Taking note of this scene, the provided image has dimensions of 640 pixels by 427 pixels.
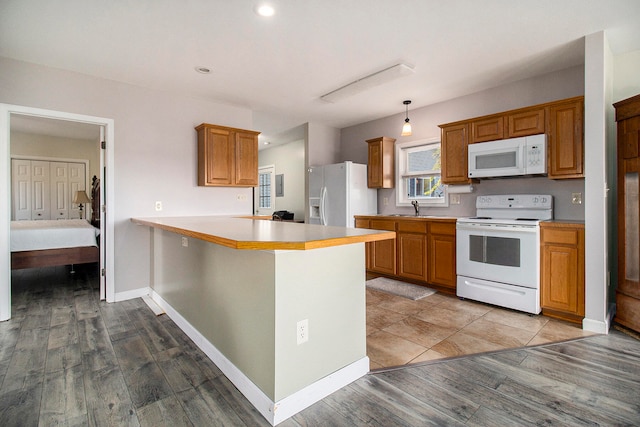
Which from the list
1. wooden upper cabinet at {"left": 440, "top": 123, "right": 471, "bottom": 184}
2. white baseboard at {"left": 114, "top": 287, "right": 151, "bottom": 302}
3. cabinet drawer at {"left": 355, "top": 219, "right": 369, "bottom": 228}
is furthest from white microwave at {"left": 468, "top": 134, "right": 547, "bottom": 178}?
white baseboard at {"left": 114, "top": 287, "right": 151, "bottom": 302}

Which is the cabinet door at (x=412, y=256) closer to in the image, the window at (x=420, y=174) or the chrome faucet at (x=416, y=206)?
the chrome faucet at (x=416, y=206)

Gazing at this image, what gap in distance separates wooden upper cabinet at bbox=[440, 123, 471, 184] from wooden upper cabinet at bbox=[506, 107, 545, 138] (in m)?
0.47

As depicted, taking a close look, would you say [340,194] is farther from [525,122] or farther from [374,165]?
[525,122]

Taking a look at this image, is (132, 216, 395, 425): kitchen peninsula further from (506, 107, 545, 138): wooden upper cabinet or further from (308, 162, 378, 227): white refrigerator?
(308, 162, 378, 227): white refrigerator

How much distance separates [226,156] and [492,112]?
3.32 meters

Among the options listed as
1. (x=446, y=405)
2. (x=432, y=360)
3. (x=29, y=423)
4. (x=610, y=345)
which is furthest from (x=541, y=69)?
(x=29, y=423)

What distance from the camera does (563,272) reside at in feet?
9.36

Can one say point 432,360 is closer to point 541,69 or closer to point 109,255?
point 541,69

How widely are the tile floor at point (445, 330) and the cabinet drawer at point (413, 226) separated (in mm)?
923

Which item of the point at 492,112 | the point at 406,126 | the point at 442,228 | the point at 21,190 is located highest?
the point at 492,112

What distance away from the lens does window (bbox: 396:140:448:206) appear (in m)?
4.44

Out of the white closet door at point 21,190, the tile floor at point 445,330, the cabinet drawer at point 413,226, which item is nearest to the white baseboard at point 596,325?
the tile floor at point 445,330

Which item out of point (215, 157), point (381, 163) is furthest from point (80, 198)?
point (381, 163)

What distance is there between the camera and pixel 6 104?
2.91 meters
